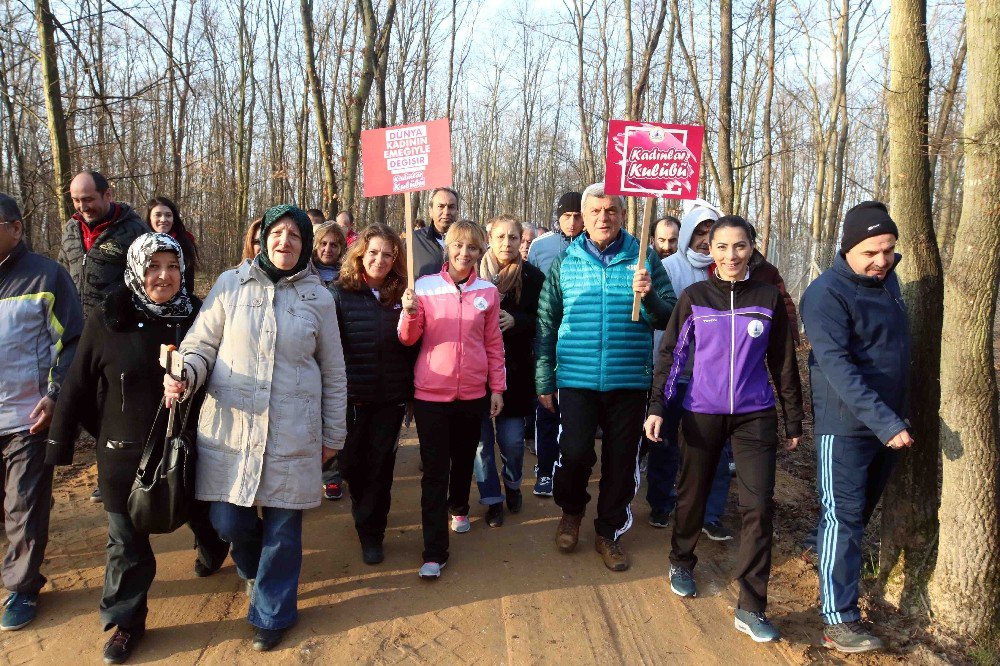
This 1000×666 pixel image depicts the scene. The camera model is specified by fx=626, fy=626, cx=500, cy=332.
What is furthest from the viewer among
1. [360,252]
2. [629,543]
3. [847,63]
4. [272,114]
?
[272,114]

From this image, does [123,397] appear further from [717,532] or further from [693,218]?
[693,218]

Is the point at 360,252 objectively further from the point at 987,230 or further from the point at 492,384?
the point at 987,230

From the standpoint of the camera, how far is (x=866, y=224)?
10.7ft

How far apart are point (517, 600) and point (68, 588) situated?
258 centimetres

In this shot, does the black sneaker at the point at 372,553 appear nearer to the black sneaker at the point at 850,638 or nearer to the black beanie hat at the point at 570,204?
the black sneaker at the point at 850,638

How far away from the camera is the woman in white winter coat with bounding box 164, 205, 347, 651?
3.05 metres

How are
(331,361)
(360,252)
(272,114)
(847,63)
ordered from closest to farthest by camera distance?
1. (331,361)
2. (360,252)
3. (847,63)
4. (272,114)

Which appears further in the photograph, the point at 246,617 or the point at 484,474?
the point at 484,474

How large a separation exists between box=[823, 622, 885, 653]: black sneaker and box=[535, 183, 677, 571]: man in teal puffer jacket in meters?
1.19

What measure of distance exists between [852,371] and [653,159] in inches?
69.6

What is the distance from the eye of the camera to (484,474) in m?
4.66

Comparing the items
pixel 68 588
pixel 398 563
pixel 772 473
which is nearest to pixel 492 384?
pixel 398 563

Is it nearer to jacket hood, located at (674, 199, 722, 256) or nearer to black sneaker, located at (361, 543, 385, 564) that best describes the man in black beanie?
jacket hood, located at (674, 199, 722, 256)

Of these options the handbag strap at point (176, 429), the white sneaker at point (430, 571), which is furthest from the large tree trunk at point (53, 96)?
the white sneaker at point (430, 571)
